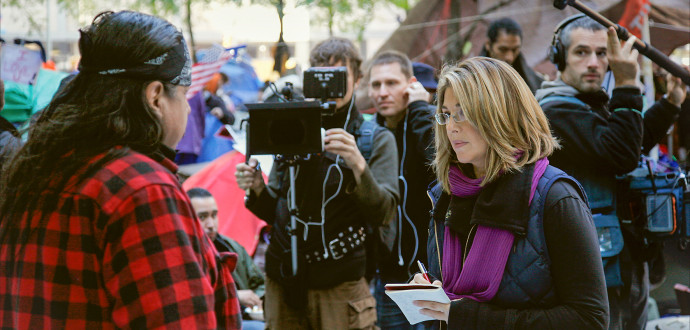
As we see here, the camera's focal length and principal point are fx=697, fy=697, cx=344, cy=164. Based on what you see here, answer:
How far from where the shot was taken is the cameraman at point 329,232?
3.61m

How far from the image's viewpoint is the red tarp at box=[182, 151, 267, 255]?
6.71 meters

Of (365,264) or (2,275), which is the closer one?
(2,275)

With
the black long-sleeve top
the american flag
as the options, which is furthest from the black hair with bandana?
the american flag

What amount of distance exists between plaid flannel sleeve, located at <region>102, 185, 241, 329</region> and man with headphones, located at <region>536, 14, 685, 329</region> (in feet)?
7.38

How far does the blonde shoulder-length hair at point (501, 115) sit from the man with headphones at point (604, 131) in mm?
1148

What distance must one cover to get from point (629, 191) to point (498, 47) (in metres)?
2.35

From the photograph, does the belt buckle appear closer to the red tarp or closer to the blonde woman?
the blonde woman

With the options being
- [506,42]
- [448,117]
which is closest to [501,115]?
[448,117]

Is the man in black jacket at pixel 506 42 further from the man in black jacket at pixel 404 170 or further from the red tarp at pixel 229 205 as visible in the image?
the red tarp at pixel 229 205

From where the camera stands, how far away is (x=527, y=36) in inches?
329

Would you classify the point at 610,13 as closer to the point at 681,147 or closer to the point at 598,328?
the point at 681,147

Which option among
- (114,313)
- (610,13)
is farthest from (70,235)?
(610,13)

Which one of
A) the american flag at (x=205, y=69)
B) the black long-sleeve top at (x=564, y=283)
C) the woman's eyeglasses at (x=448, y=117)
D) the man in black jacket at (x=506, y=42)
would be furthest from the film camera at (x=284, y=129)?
the american flag at (x=205, y=69)

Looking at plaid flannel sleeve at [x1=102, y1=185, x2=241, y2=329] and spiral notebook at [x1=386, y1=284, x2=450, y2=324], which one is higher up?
plaid flannel sleeve at [x1=102, y1=185, x2=241, y2=329]
